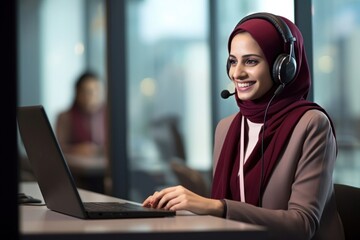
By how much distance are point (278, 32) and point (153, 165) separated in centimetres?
427

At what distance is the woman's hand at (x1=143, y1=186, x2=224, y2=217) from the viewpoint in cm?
193

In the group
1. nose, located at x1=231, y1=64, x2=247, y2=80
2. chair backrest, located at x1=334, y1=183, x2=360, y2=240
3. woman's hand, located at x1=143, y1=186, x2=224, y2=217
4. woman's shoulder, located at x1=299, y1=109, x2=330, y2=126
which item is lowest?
chair backrest, located at x1=334, y1=183, x2=360, y2=240

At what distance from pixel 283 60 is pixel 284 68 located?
2 centimetres

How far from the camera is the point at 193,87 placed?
6.34 m

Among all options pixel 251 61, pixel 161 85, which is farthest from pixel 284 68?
pixel 161 85

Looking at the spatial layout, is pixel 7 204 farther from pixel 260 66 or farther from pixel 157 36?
pixel 157 36

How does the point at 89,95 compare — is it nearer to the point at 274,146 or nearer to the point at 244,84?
the point at 244,84

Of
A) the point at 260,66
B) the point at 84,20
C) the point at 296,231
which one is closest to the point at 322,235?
the point at 296,231

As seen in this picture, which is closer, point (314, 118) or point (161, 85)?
point (314, 118)

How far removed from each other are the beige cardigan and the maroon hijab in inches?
1.2

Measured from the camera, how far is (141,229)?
1.55 metres

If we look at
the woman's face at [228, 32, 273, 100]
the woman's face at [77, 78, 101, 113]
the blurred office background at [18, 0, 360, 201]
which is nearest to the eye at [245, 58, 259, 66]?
the woman's face at [228, 32, 273, 100]

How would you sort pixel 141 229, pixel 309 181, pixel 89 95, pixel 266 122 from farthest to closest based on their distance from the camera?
pixel 89 95 < pixel 266 122 < pixel 309 181 < pixel 141 229

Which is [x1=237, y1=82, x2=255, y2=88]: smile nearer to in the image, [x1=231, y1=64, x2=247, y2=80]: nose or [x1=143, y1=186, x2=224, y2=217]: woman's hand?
[x1=231, y1=64, x2=247, y2=80]: nose
